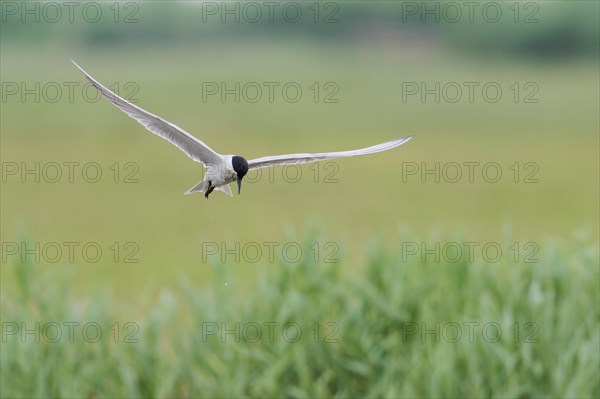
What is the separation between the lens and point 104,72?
20.1 m

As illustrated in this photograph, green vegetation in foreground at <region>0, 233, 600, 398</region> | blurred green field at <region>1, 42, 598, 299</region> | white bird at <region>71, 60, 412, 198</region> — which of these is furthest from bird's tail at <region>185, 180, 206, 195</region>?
blurred green field at <region>1, 42, 598, 299</region>

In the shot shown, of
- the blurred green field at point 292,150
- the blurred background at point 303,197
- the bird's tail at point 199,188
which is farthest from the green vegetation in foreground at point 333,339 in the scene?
the blurred green field at point 292,150

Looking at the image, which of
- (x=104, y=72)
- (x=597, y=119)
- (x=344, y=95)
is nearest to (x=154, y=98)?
(x=104, y=72)

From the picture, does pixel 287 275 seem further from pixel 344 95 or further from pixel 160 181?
pixel 344 95

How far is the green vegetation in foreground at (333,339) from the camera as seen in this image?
3918mm

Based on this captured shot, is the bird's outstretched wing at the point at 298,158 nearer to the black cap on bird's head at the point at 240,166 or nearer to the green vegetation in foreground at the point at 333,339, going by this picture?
the black cap on bird's head at the point at 240,166

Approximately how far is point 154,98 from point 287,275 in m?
16.1

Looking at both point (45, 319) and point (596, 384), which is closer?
point (596, 384)

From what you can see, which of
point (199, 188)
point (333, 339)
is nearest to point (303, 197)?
point (333, 339)

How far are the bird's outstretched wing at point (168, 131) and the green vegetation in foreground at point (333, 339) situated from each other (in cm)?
284

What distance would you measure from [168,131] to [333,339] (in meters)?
3.33

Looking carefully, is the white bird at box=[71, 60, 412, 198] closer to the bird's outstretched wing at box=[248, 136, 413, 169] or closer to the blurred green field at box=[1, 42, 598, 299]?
the bird's outstretched wing at box=[248, 136, 413, 169]

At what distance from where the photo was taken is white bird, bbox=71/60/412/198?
0.90 meters

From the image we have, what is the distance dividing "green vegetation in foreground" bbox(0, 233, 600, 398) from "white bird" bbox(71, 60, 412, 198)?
9.29ft
